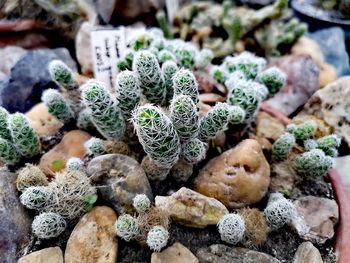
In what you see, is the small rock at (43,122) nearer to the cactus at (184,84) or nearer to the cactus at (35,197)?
the cactus at (35,197)

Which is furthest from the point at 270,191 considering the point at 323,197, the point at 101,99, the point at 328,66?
the point at 328,66

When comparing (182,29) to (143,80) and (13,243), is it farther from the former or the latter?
(13,243)

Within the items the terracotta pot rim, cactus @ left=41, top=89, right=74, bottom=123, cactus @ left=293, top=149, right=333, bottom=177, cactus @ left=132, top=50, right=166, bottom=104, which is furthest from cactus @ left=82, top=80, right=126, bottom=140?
the terracotta pot rim

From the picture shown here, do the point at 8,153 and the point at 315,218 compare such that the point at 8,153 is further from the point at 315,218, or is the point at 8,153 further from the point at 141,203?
the point at 315,218

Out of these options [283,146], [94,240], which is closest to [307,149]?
[283,146]

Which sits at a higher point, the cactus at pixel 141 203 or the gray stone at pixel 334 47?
the cactus at pixel 141 203

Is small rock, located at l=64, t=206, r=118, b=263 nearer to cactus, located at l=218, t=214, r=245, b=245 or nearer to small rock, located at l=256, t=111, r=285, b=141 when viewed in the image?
cactus, located at l=218, t=214, r=245, b=245

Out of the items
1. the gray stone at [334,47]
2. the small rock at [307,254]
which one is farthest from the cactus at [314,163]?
the gray stone at [334,47]
